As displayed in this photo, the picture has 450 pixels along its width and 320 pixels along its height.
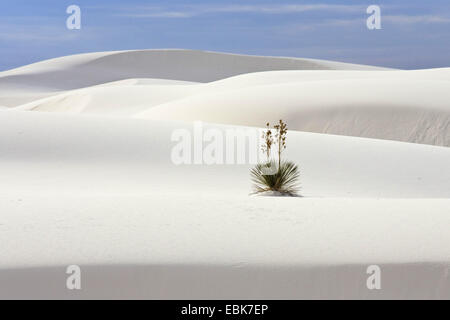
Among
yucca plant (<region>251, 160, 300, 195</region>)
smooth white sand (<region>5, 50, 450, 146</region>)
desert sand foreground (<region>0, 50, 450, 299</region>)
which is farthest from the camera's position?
smooth white sand (<region>5, 50, 450, 146</region>)

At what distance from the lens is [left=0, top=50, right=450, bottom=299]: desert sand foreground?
19.5ft

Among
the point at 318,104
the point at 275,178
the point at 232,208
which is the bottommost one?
the point at 232,208

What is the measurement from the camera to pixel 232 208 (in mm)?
8164

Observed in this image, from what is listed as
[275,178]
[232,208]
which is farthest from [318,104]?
[232,208]

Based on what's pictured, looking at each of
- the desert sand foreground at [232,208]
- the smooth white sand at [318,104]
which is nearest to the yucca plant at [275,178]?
the desert sand foreground at [232,208]

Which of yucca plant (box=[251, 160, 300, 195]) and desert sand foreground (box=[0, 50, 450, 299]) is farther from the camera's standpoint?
yucca plant (box=[251, 160, 300, 195])

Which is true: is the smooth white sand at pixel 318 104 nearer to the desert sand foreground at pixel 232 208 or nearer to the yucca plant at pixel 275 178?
the desert sand foreground at pixel 232 208

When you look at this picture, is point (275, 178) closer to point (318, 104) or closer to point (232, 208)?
point (232, 208)

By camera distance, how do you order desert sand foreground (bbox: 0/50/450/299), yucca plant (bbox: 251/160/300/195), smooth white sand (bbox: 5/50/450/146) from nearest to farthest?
1. desert sand foreground (bbox: 0/50/450/299)
2. yucca plant (bbox: 251/160/300/195)
3. smooth white sand (bbox: 5/50/450/146)

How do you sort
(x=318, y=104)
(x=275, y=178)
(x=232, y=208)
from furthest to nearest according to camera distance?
(x=318, y=104) < (x=275, y=178) < (x=232, y=208)

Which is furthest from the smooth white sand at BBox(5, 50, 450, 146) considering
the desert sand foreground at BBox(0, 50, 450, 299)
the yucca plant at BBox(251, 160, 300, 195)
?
the yucca plant at BBox(251, 160, 300, 195)

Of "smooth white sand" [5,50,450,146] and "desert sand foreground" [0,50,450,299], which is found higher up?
"smooth white sand" [5,50,450,146]

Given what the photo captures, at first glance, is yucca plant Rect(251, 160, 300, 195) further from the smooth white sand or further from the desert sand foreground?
the smooth white sand
